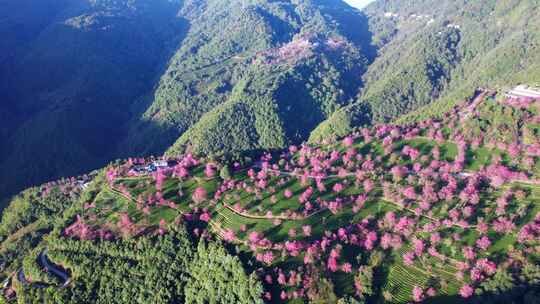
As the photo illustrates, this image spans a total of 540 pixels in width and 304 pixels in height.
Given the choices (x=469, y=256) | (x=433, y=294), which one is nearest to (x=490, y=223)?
(x=469, y=256)

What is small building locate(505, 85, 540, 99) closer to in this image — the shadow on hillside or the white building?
the shadow on hillside

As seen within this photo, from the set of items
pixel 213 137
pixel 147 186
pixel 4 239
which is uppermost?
pixel 147 186

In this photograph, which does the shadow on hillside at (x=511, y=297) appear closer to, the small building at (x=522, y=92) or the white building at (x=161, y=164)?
the small building at (x=522, y=92)

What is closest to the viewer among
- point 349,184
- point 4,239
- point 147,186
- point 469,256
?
point 469,256

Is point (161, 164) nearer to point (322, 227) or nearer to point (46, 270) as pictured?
point (46, 270)

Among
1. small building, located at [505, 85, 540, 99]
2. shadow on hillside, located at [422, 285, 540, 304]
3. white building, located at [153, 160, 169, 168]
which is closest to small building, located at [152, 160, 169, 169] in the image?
white building, located at [153, 160, 169, 168]

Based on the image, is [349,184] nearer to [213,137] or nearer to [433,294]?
[433,294]

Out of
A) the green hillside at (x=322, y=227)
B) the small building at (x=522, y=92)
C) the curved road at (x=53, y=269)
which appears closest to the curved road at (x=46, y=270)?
the curved road at (x=53, y=269)

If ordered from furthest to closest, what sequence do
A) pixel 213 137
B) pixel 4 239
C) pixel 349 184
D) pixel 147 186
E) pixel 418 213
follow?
pixel 213 137, pixel 4 239, pixel 147 186, pixel 349 184, pixel 418 213

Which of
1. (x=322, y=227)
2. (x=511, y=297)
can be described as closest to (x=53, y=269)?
(x=322, y=227)
